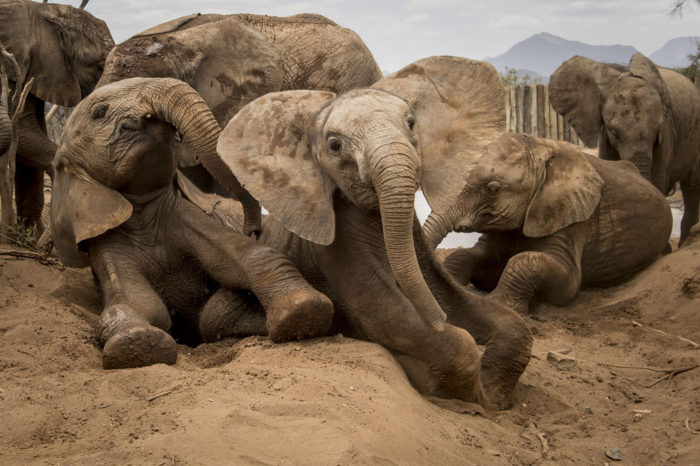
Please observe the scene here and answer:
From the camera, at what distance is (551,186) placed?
673cm

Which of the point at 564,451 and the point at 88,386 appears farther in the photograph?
the point at 564,451

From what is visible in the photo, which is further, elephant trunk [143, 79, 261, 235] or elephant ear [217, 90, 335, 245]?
elephant trunk [143, 79, 261, 235]

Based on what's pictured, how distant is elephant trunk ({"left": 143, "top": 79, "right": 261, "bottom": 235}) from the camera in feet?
15.0

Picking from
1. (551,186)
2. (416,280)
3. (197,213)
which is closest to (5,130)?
(197,213)

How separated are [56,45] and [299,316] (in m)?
4.75

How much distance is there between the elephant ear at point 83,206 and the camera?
485 cm

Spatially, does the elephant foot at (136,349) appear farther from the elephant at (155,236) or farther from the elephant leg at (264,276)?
the elephant leg at (264,276)

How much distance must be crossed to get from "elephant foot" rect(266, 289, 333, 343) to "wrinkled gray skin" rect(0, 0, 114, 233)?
4183mm

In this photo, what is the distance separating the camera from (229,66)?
6406 millimetres

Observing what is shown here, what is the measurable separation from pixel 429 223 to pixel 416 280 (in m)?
2.65

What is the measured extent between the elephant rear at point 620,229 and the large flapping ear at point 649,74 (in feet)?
6.91

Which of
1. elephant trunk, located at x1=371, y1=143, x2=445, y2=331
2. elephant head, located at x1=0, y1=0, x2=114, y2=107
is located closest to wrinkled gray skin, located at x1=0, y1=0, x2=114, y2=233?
elephant head, located at x1=0, y1=0, x2=114, y2=107

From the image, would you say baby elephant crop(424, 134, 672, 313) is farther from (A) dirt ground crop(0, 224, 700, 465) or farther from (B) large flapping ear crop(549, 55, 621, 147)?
(B) large flapping ear crop(549, 55, 621, 147)

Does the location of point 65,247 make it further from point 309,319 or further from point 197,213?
point 309,319
